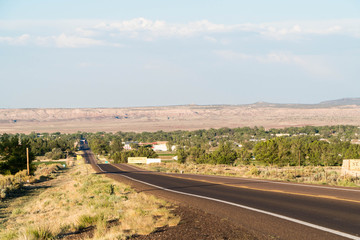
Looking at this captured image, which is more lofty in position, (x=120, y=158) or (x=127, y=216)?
(x=127, y=216)

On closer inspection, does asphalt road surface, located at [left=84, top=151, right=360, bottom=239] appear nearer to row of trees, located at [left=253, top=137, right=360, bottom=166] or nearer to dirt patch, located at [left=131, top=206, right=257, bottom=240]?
dirt patch, located at [left=131, top=206, right=257, bottom=240]

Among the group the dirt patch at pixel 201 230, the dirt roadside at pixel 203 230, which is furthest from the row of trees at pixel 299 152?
the dirt patch at pixel 201 230

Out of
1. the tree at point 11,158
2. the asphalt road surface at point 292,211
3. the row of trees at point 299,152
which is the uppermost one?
the asphalt road surface at point 292,211

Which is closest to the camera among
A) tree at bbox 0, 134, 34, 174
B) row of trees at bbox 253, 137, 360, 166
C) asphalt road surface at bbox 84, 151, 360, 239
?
asphalt road surface at bbox 84, 151, 360, 239

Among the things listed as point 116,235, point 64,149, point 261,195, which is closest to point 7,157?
point 261,195

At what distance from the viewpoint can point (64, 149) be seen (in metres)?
140

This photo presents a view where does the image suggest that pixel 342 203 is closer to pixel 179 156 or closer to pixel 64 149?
pixel 179 156

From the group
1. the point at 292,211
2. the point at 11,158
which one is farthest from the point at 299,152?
the point at 292,211

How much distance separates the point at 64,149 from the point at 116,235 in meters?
137

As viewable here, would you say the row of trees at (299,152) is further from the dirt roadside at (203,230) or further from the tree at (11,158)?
the dirt roadside at (203,230)

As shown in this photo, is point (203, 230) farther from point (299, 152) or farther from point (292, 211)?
point (299, 152)

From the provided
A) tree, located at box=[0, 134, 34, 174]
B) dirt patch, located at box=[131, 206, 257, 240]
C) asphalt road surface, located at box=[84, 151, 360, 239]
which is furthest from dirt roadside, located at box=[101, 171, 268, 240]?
tree, located at box=[0, 134, 34, 174]

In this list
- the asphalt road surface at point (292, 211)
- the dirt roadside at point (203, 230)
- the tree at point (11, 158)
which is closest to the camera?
the dirt roadside at point (203, 230)

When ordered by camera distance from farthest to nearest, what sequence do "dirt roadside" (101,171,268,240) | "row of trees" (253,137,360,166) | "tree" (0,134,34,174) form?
"row of trees" (253,137,360,166) < "tree" (0,134,34,174) < "dirt roadside" (101,171,268,240)
